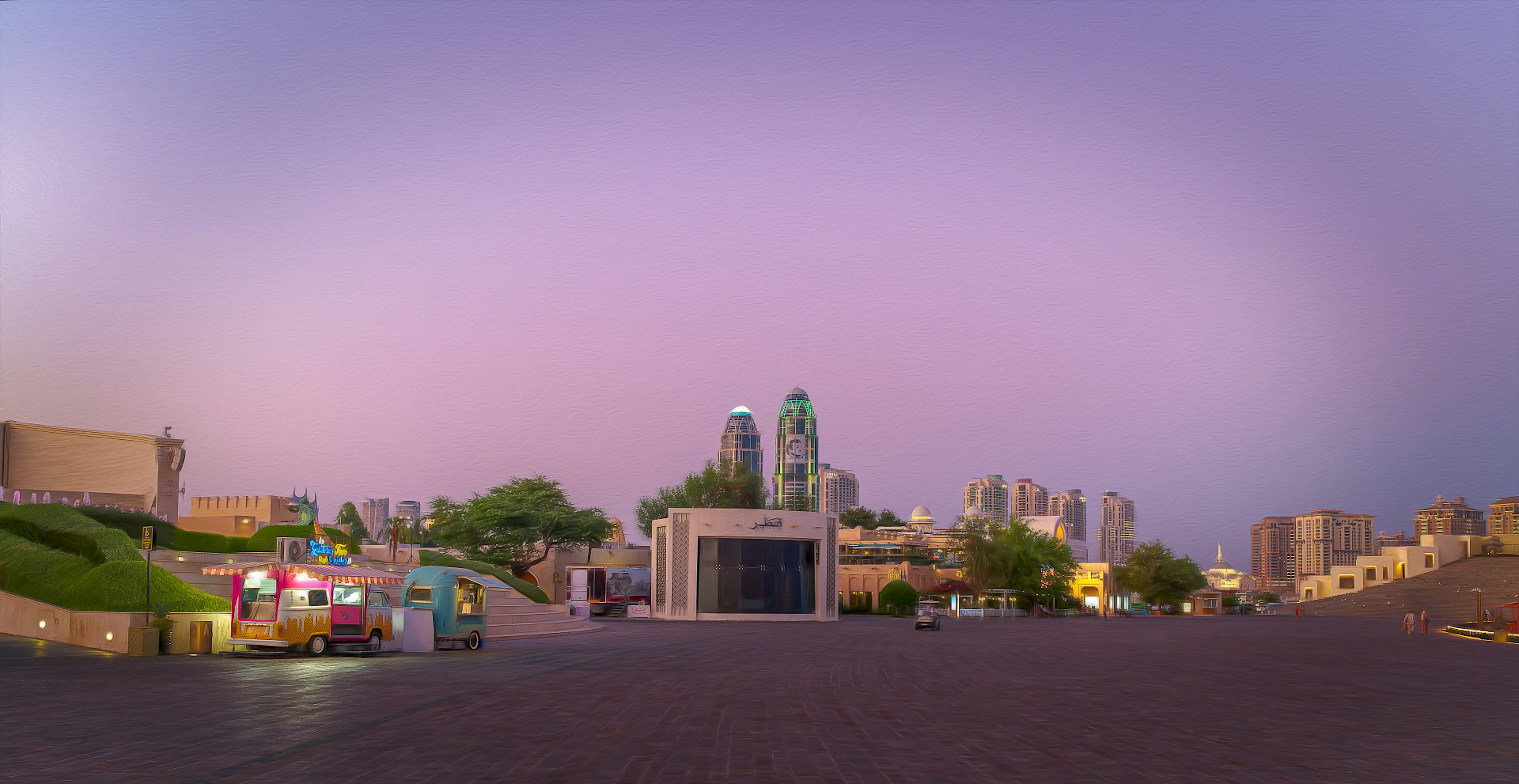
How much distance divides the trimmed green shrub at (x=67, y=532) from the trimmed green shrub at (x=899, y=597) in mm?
65358

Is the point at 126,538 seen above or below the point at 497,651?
above

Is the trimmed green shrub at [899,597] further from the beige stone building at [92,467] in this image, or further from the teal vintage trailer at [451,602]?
the teal vintage trailer at [451,602]

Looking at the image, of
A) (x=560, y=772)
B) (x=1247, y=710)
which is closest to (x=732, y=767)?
(x=560, y=772)

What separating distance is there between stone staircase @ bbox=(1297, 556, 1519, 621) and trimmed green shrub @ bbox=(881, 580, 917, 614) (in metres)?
39.3

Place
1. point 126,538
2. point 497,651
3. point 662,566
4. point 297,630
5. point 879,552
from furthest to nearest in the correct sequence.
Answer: point 879,552
point 662,566
point 126,538
point 497,651
point 297,630

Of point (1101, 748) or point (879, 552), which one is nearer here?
point (1101, 748)

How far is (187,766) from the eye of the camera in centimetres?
1088

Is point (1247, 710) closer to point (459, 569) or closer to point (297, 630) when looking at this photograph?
point (297, 630)

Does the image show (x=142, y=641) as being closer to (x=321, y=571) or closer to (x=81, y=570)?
(x=321, y=571)

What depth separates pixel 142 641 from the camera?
2758cm

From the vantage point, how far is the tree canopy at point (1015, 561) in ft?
300

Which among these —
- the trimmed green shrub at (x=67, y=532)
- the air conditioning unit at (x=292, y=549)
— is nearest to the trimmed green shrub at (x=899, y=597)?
the air conditioning unit at (x=292, y=549)

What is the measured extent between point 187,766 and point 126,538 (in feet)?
90.8

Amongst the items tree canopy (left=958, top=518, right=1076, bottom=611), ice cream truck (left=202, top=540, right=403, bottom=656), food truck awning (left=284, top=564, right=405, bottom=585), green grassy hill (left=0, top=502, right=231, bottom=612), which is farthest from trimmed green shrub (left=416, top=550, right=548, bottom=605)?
tree canopy (left=958, top=518, right=1076, bottom=611)
